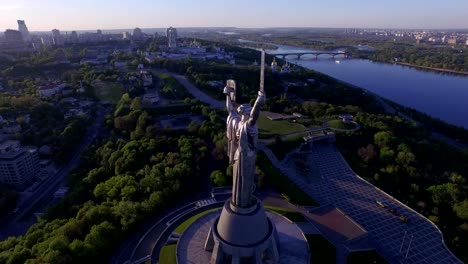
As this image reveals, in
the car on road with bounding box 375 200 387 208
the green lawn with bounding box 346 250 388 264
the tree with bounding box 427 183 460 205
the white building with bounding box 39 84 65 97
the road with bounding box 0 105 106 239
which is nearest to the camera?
the green lawn with bounding box 346 250 388 264

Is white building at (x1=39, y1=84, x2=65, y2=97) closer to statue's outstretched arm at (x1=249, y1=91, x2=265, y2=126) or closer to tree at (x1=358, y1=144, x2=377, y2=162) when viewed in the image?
tree at (x1=358, y1=144, x2=377, y2=162)

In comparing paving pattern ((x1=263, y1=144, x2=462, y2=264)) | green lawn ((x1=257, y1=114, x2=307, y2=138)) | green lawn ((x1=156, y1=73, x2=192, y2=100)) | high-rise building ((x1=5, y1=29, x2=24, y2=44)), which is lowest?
paving pattern ((x1=263, y1=144, x2=462, y2=264))

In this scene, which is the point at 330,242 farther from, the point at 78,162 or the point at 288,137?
the point at 78,162

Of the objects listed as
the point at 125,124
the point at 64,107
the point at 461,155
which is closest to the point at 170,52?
the point at 64,107

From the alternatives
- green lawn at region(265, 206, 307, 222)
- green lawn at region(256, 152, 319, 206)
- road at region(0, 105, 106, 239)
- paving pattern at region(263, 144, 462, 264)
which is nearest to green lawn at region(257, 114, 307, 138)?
paving pattern at region(263, 144, 462, 264)

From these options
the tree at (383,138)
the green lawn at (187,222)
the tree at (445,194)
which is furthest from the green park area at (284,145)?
the tree at (445,194)

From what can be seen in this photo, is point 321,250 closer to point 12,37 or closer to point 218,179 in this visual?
point 218,179

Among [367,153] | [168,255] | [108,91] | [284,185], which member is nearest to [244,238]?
[168,255]

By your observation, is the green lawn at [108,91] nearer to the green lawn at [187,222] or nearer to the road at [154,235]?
the road at [154,235]
